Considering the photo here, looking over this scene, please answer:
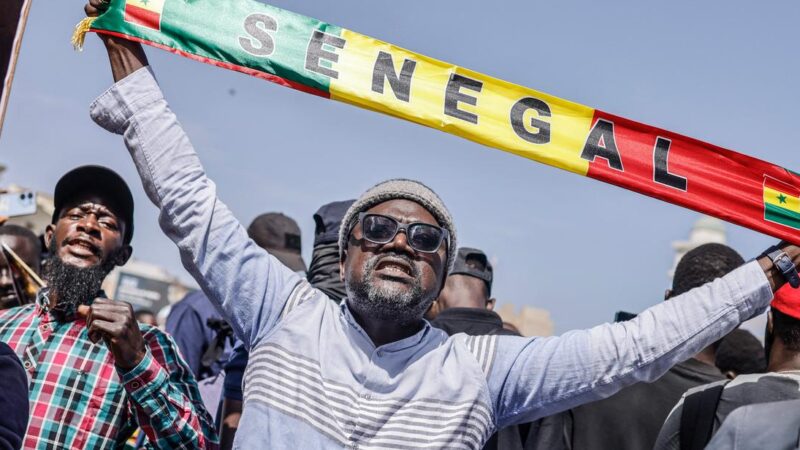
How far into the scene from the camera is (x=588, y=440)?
3.79m

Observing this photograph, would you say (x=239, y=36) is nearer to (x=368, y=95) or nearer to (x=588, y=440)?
(x=368, y=95)

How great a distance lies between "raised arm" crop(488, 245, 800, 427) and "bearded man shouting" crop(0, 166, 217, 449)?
3.73 feet

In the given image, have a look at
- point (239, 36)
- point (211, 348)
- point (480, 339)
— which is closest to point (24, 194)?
point (211, 348)

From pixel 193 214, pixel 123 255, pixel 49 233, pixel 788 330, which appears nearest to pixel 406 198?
pixel 193 214

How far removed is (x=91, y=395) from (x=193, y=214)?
1110 mm

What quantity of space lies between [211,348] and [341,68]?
2.23 meters

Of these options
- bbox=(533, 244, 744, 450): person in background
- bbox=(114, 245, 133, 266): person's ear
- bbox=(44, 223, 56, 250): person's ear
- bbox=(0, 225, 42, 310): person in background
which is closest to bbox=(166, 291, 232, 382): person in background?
bbox=(0, 225, 42, 310): person in background

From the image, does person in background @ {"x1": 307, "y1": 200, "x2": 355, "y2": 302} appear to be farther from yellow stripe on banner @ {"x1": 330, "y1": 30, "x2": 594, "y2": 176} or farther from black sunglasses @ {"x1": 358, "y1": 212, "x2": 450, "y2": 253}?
black sunglasses @ {"x1": 358, "y1": 212, "x2": 450, "y2": 253}

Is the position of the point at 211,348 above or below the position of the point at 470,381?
above

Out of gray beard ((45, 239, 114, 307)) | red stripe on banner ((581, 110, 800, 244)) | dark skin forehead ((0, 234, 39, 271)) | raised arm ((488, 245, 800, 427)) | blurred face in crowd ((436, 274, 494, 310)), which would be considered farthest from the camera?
dark skin forehead ((0, 234, 39, 271))

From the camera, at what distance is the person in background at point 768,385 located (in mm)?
3188

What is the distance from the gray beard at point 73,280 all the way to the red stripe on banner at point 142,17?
45.8 inches

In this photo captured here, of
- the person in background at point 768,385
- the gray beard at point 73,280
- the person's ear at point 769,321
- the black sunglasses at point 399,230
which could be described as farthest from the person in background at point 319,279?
the person's ear at point 769,321

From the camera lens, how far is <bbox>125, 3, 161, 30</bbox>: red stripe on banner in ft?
10.8
